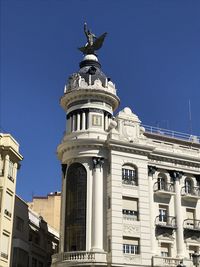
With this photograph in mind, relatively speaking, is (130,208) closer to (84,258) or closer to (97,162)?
(97,162)

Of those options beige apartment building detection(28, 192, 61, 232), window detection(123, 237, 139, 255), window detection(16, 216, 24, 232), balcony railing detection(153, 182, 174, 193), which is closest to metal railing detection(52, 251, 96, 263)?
window detection(123, 237, 139, 255)

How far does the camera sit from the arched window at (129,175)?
49312mm

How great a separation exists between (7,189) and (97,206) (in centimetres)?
874

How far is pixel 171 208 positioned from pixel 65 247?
459 inches

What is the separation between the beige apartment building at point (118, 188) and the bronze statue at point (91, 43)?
3800 millimetres

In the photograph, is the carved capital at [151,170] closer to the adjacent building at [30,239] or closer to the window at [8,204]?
the window at [8,204]

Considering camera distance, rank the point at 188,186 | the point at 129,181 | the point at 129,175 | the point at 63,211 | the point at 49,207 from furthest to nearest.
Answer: the point at 49,207
the point at 188,186
the point at 63,211
the point at 129,175
the point at 129,181

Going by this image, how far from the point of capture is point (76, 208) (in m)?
48.5

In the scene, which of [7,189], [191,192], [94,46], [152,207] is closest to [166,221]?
[152,207]

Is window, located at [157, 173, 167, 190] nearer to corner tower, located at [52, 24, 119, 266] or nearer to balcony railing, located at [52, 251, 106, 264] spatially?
corner tower, located at [52, 24, 119, 266]

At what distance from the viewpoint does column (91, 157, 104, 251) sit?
152 ft

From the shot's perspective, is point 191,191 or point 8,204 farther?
point 191,191

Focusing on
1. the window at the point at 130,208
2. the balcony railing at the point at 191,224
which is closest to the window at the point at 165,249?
the balcony railing at the point at 191,224

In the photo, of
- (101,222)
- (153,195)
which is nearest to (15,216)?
(101,222)
